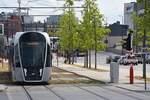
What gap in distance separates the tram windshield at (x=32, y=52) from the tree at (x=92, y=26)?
81.7 ft

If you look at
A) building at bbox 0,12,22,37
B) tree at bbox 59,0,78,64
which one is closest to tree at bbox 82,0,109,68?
tree at bbox 59,0,78,64

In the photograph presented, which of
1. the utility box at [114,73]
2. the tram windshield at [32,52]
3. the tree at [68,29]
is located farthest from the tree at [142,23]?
the tree at [68,29]

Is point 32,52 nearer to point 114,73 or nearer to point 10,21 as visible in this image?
point 114,73

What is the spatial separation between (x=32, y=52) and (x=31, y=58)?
1.36 ft

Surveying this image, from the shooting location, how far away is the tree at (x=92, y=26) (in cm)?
5941

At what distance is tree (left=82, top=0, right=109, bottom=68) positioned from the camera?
5941cm

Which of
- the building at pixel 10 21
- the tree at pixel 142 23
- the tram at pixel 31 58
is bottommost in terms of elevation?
the tram at pixel 31 58

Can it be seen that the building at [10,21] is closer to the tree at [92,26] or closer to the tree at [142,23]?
the tree at [92,26]

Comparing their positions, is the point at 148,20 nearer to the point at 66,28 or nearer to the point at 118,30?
the point at 66,28

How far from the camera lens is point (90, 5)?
6053cm

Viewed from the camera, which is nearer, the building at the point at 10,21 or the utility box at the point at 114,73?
the utility box at the point at 114,73

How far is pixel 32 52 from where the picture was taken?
113 feet

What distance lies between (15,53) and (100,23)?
2610cm

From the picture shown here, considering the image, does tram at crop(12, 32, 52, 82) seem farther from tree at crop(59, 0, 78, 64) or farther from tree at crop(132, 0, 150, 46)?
tree at crop(59, 0, 78, 64)
